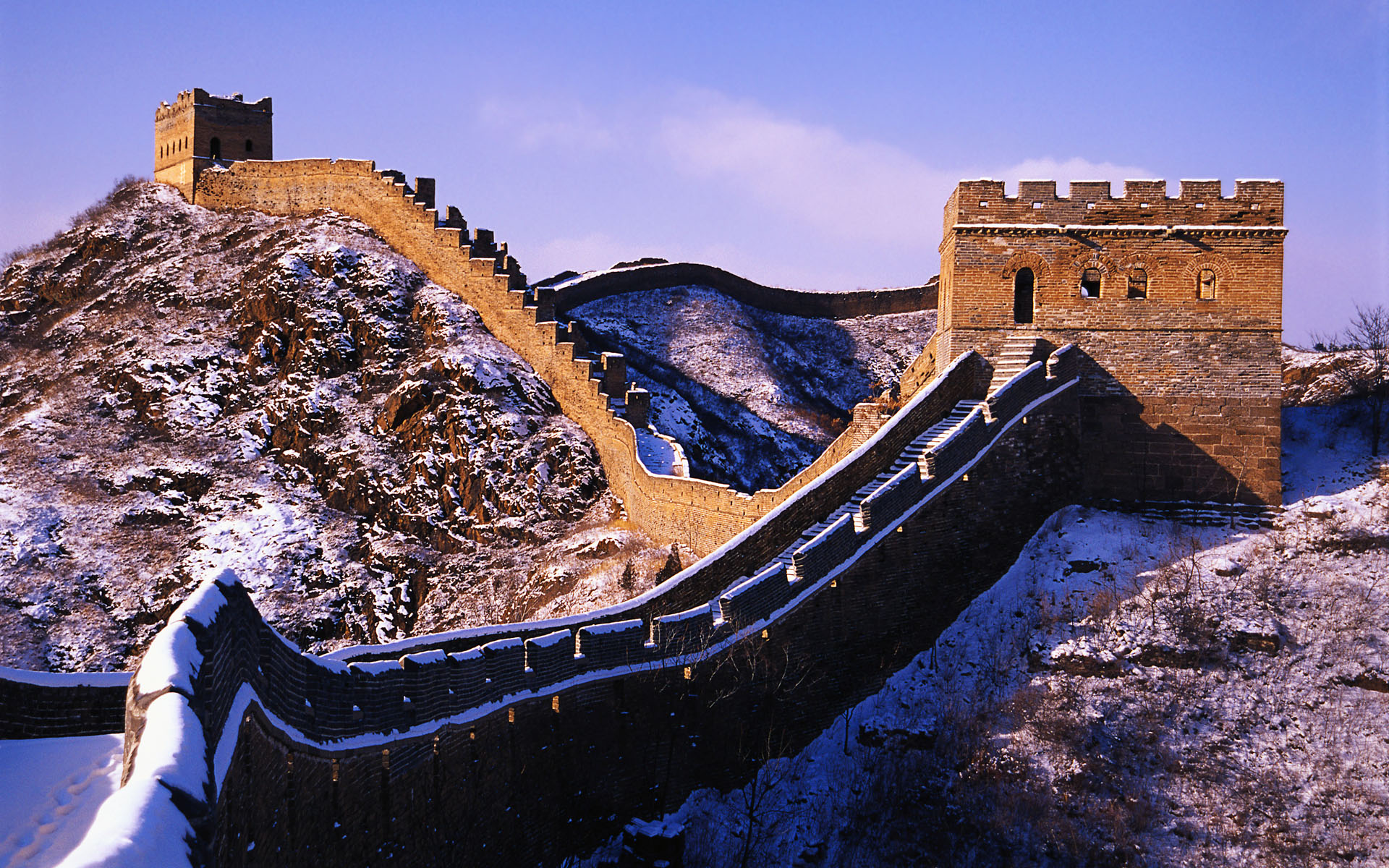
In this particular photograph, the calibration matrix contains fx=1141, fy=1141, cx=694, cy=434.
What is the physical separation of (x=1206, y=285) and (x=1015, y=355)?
378cm

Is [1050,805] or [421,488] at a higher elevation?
[421,488]

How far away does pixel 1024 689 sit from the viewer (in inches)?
657

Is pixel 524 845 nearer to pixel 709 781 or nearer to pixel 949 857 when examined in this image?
pixel 709 781

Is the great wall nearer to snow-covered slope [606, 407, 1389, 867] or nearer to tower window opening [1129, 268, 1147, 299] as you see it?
tower window opening [1129, 268, 1147, 299]

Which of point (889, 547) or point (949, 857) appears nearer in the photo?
point (949, 857)

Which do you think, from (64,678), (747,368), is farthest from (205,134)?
(64,678)

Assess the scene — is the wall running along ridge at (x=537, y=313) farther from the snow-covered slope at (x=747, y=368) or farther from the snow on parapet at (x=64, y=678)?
the snow on parapet at (x=64, y=678)

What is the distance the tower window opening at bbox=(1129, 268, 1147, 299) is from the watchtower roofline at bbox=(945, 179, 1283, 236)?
2.94ft

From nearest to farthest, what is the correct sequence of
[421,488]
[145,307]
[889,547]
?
[889,547], [421,488], [145,307]

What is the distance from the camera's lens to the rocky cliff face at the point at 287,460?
92.0 ft

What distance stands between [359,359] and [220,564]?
8662 millimetres

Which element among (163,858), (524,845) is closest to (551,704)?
(524,845)

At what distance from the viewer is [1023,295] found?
72.7 ft

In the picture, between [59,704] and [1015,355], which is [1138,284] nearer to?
[1015,355]
